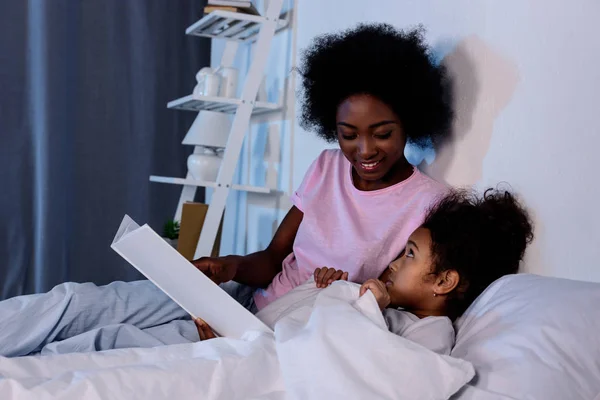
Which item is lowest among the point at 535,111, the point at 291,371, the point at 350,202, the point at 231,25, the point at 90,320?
the point at 90,320

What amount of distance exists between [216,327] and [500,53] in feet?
2.29

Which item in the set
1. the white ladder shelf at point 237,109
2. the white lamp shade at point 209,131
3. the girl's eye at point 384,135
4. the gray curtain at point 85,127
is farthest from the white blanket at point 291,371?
the gray curtain at point 85,127

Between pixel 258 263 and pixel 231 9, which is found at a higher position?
pixel 231 9

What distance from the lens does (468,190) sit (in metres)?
1.31

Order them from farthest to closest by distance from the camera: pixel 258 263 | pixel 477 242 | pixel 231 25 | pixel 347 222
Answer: pixel 231 25 → pixel 258 263 → pixel 347 222 → pixel 477 242

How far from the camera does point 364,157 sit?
51.4 inches

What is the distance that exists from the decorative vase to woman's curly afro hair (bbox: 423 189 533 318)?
122 centimetres

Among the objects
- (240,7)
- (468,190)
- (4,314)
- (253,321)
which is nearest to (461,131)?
(468,190)

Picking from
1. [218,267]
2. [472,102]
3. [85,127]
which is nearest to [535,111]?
[472,102]

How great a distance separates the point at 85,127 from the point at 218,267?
1421 mm

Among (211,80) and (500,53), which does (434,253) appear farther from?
(211,80)

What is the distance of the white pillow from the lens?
80 centimetres

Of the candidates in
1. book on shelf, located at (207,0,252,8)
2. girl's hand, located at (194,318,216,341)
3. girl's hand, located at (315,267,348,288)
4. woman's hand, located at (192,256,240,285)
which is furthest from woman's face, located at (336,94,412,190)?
book on shelf, located at (207,0,252,8)

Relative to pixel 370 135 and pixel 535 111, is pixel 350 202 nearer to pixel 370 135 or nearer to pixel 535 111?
pixel 370 135
